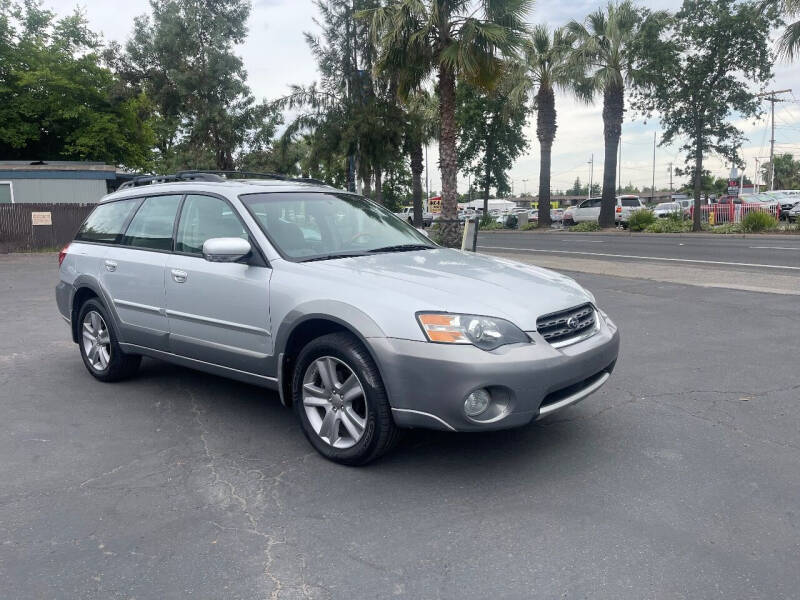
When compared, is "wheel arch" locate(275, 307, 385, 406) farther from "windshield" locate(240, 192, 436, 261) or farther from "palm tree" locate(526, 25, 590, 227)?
"palm tree" locate(526, 25, 590, 227)

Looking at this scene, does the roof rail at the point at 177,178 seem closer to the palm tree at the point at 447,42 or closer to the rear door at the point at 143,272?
the rear door at the point at 143,272

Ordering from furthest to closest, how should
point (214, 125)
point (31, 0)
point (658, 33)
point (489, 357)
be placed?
point (31, 0), point (214, 125), point (658, 33), point (489, 357)

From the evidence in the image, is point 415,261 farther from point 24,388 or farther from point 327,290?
point 24,388

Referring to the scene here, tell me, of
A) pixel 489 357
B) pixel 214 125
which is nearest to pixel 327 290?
pixel 489 357

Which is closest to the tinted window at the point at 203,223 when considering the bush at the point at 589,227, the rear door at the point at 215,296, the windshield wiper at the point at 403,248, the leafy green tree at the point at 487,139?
the rear door at the point at 215,296

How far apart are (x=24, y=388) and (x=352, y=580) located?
13.2ft

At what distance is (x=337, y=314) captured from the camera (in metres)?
3.68

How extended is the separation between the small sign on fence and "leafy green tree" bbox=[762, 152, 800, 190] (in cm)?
10853

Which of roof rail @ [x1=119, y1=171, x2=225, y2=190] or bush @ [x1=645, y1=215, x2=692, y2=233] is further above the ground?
roof rail @ [x1=119, y1=171, x2=225, y2=190]

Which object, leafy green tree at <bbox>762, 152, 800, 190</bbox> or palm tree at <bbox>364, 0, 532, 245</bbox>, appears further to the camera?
leafy green tree at <bbox>762, 152, 800, 190</bbox>

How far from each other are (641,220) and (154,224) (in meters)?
28.3

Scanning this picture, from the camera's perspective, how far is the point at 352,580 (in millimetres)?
2686

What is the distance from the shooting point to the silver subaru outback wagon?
3438mm

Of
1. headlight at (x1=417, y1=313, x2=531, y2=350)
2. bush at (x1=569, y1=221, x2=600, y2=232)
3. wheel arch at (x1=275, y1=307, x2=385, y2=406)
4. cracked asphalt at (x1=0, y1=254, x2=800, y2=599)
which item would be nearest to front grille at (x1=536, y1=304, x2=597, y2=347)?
headlight at (x1=417, y1=313, x2=531, y2=350)
